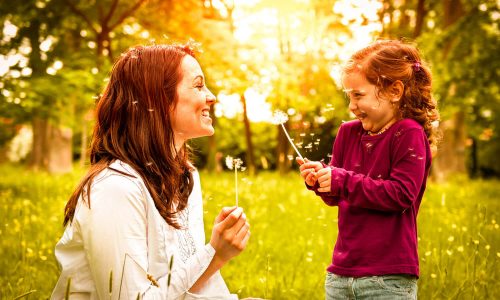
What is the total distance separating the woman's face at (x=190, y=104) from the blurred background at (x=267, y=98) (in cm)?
25

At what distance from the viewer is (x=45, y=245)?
462cm

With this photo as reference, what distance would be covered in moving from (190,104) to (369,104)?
2.96ft

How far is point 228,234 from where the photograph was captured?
232 centimetres

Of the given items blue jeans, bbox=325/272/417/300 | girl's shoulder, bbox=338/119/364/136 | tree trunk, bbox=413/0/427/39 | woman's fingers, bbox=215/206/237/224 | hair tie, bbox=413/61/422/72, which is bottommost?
blue jeans, bbox=325/272/417/300

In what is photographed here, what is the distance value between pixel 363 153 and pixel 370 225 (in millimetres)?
390

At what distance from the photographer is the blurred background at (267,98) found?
4.15 metres

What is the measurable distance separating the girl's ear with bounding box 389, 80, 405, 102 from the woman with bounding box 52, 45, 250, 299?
Answer: 94 centimetres

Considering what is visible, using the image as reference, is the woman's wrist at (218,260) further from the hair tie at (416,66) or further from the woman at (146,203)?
the hair tie at (416,66)

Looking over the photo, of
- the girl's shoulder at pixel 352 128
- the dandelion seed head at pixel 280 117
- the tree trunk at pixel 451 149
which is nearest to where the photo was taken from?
the dandelion seed head at pixel 280 117

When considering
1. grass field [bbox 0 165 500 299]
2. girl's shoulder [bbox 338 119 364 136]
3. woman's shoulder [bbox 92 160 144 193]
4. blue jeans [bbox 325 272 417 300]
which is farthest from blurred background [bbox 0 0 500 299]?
blue jeans [bbox 325 272 417 300]

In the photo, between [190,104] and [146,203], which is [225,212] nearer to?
[146,203]

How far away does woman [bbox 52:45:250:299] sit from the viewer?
7.05 ft

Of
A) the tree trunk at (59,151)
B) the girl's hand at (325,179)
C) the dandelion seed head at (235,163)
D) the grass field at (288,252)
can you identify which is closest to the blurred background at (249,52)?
the tree trunk at (59,151)

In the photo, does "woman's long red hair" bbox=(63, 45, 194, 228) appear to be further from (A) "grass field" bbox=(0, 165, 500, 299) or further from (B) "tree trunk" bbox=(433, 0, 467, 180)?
(B) "tree trunk" bbox=(433, 0, 467, 180)
